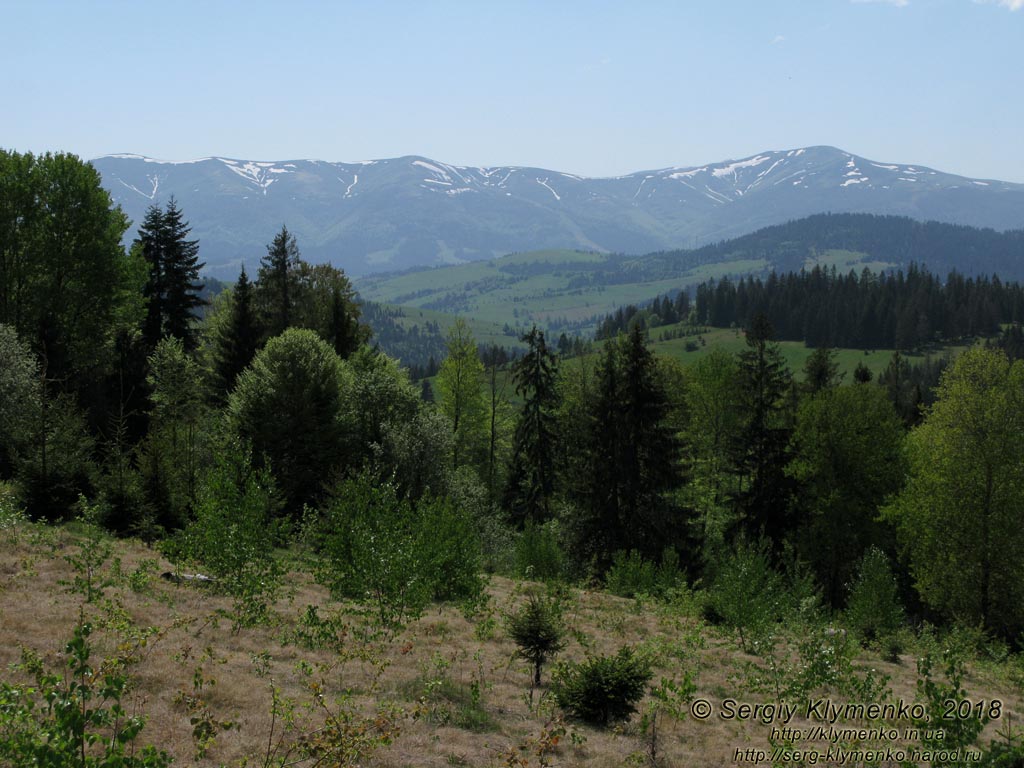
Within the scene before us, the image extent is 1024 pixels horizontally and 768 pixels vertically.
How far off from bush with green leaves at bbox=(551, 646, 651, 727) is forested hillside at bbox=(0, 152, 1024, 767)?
4cm

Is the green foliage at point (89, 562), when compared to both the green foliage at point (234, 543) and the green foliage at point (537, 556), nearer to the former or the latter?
the green foliage at point (234, 543)

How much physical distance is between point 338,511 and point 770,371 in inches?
1212

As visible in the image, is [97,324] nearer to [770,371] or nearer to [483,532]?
[483,532]

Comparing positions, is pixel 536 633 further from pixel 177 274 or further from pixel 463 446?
pixel 177 274

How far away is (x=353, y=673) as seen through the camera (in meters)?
12.8

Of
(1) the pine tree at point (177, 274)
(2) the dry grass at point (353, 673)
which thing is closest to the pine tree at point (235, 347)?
(1) the pine tree at point (177, 274)

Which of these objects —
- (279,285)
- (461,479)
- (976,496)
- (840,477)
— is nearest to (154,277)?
(279,285)

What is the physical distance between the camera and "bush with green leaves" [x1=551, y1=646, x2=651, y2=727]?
12.0m

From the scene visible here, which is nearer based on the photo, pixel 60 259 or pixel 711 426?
pixel 60 259

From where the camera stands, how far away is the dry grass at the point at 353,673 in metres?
9.90

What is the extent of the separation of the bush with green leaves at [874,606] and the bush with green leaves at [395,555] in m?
12.5

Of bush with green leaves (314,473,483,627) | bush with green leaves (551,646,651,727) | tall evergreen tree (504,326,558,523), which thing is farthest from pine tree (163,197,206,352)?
bush with green leaves (551,646,651,727)

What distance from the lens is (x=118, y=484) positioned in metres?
23.8

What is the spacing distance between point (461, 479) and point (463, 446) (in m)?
13.5
